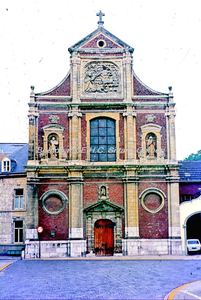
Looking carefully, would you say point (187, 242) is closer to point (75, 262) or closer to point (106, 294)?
point (75, 262)

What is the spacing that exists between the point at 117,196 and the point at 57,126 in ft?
22.4

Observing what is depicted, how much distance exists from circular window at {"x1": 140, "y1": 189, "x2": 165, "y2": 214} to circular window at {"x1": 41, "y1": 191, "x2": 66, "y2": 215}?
5826 millimetres

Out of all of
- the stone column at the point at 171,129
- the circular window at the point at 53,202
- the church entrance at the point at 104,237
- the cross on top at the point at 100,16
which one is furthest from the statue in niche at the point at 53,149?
the cross on top at the point at 100,16

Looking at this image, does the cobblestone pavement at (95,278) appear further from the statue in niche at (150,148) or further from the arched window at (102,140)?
the statue in niche at (150,148)

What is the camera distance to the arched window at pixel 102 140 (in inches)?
1125

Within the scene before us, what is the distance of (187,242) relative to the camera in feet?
91.6

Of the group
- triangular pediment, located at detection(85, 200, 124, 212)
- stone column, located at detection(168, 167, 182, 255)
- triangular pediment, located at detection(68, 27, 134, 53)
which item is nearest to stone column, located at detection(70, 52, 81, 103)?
triangular pediment, located at detection(68, 27, 134, 53)

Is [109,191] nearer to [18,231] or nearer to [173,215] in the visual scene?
[173,215]

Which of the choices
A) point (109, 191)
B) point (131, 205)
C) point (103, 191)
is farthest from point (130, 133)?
point (131, 205)

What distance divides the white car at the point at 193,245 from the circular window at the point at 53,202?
957cm

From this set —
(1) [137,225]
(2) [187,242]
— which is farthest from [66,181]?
(2) [187,242]

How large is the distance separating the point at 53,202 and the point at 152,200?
23.8 feet

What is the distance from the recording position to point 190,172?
33.5 metres

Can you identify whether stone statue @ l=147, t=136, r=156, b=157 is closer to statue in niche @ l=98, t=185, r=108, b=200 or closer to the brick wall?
the brick wall
